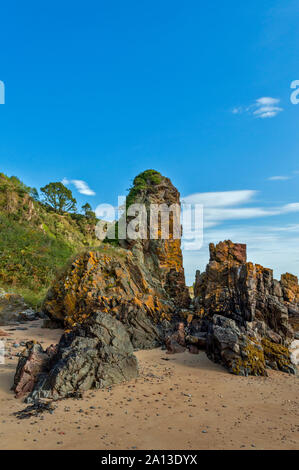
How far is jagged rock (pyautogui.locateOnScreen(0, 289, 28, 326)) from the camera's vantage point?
12.7 metres

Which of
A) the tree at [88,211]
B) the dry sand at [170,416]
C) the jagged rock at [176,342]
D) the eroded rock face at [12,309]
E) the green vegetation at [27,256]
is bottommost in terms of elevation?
the dry sand at [170,416]

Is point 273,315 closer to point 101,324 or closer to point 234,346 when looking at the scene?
point 234,346

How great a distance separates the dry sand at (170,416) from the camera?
4078mm

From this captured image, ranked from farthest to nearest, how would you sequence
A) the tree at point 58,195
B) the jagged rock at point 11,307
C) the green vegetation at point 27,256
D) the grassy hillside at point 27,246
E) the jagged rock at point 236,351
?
1. the tree at point 58,195
2. the green vegetation at point 27,256
3. the grassy hillside at point 27,246
4. the jagged rock at point 11,307
5. the jagged rock at point 236,351

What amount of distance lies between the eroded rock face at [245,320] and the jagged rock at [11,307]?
26.8 ft

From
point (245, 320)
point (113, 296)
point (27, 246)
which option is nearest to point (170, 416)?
point (245, 320)

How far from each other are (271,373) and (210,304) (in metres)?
3.64

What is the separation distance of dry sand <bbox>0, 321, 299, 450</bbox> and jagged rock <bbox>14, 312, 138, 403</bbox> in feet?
0.85

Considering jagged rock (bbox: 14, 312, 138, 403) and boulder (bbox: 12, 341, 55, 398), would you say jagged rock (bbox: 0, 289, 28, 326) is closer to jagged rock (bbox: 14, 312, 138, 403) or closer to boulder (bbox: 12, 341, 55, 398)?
boulder (bbox: 12, 341, 55, 398)

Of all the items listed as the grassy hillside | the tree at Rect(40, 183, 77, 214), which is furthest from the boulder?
the tree at Rect(40, 183, 77, 214)

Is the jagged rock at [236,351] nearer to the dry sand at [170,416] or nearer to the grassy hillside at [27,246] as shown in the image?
the dry sand at [170,416]

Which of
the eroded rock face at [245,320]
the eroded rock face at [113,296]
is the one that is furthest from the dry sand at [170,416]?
the eroded rock face at [113,296]
